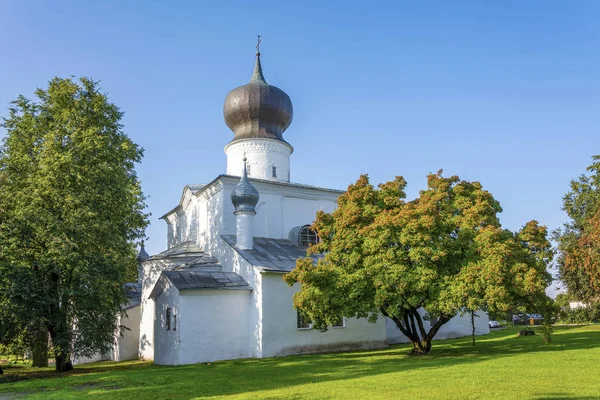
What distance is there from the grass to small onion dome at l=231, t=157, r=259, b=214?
7.37 metres

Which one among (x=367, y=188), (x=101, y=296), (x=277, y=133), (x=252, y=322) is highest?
(x=277, y=133)

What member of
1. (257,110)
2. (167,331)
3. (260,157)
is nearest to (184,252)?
(167,331)

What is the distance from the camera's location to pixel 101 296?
17.8m

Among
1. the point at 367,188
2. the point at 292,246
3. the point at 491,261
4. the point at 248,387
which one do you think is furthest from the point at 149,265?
the point at 491,261

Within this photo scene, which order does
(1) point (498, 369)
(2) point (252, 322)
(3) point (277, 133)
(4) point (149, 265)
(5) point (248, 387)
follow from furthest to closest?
(3) point (277, 133)
(4) point (149, 265)
(2) point (252, 322)
(1) point (498, 369)
(5) point (248, 387)

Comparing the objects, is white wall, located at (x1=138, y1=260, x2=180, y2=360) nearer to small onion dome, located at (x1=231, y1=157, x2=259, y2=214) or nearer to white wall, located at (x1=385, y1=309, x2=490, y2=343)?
small onion dome, located at (x1=231, y1=157, x2=259, y2=214)

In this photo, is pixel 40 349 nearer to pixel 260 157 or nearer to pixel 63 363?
pixel 63 363

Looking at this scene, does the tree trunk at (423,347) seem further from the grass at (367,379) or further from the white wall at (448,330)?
the white wall at (448,330)

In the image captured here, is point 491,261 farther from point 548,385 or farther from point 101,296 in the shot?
point 101,296

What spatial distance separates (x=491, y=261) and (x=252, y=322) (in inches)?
399

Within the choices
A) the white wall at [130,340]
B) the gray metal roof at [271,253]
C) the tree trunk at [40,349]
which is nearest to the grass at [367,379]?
the tree trunk at [40,349]

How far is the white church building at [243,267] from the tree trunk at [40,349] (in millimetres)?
A: 3787

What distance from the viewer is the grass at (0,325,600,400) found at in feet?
33.8

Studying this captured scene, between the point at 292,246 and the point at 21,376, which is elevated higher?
the point at 292,246
